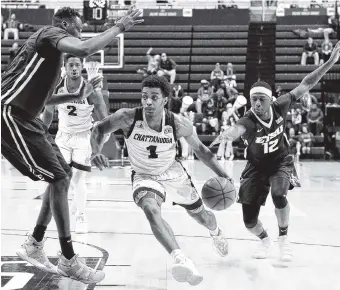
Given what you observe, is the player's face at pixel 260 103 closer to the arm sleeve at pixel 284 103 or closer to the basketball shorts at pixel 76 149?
the arm sleeve at pixel 284 103

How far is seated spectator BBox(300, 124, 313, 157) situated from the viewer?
1620 centimetres

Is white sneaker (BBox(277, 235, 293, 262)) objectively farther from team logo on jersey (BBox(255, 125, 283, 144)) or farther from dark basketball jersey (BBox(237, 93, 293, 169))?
team logo on jersey (BBox(255, 125, 283, 144))

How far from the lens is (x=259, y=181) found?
512 centimetres

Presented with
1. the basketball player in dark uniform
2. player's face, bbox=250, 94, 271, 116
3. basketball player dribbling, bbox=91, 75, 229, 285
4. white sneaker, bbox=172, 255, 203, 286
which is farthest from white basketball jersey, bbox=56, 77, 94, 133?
white sneaker, bbox=172, 255, 203, 286

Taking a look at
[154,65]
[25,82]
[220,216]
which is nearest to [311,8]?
[154,65]

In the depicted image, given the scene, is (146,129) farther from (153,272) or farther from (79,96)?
(153,272)

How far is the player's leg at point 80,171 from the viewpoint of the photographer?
6.03 meters

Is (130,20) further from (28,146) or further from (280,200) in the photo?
(280,200)

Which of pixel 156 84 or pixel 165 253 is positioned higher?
pixel 156 84

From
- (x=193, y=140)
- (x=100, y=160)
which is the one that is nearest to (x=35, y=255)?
(x=100, y=160)

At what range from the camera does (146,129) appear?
14.7ft

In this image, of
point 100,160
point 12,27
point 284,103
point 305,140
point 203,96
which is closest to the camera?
point 100,160

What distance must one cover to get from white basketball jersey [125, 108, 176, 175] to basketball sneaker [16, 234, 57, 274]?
945mm

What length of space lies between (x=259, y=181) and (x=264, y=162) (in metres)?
0.17
